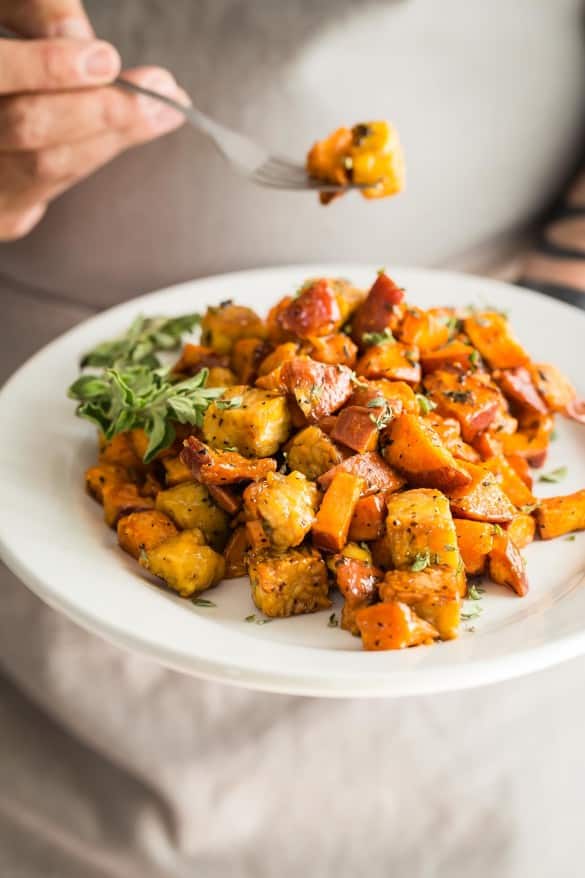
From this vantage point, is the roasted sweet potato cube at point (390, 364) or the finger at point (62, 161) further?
the finger at point (62, 161)


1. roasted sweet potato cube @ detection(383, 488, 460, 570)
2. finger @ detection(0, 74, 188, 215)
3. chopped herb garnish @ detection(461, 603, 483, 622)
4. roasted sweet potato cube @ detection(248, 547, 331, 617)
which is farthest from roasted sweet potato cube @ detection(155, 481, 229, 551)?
finger @ detection(0, 74, 188, 215)

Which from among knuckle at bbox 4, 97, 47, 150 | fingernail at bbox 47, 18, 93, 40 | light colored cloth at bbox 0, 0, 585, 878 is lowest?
light colored cloth at bbox 0, 0, 585, 878

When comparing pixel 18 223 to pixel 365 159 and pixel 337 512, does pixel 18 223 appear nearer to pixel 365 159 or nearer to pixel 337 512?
pixel 365 159

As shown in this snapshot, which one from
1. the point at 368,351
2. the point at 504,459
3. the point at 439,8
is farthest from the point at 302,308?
the point at 439,8

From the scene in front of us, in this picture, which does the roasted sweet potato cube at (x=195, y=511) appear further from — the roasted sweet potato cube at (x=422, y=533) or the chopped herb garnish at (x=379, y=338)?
the chopped herb garnish at (x=379, y=338)

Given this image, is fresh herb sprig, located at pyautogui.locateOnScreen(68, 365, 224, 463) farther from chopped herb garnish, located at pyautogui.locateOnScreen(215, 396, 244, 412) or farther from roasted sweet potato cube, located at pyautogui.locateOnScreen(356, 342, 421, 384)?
roasted sweet potato cube, located at pyautogui.locateOnScreen(356, 342, 421, 384)

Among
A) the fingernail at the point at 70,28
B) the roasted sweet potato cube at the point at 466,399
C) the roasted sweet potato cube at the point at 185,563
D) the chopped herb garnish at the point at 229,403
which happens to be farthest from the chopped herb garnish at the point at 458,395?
the fingernail at the point at 70,28
